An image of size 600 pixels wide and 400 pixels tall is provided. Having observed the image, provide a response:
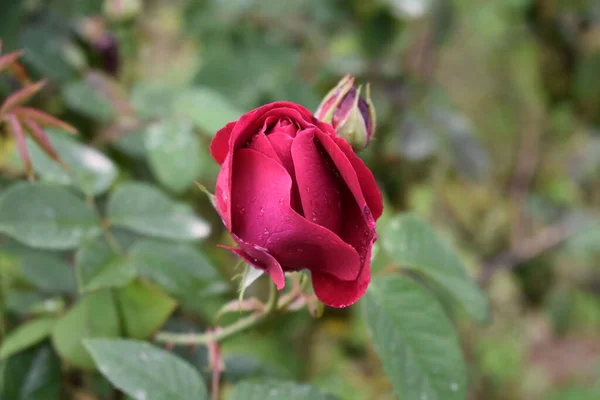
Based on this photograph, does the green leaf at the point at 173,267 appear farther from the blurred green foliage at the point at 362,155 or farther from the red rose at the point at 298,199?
the red rose at the point at 298,199

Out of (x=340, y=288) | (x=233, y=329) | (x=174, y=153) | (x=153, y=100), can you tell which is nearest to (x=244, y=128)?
(x=340, y=288)

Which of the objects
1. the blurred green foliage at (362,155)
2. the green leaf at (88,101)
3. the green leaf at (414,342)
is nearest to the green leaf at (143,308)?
the blurred green foliage at (362,155)

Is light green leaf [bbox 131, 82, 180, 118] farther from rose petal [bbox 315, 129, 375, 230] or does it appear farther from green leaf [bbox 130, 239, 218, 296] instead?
rose petal [bbox 315, 129, 375, 230]

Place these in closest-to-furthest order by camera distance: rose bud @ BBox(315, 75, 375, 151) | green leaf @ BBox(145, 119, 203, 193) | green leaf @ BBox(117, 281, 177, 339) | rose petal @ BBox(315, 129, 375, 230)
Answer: rose petal @ BBox(315, 129, 375, 230) → rose bud @ BBox(315, 75, 375, 151) → green leaf @ BBox(117, 281, 177, 339) → green leaf @ BBox(145, 119, 203, 193)

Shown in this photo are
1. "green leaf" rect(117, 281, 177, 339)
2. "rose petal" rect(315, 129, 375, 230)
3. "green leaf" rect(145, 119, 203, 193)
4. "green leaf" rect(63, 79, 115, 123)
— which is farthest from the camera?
"green leaf" rect(63, 79, 115, 123)

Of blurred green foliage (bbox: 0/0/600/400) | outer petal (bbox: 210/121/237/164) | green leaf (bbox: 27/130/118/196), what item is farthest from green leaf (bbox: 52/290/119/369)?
outer petal (bbox: 210/121/237/164)

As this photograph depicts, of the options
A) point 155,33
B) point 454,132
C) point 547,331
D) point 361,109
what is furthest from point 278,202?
point 547,331
